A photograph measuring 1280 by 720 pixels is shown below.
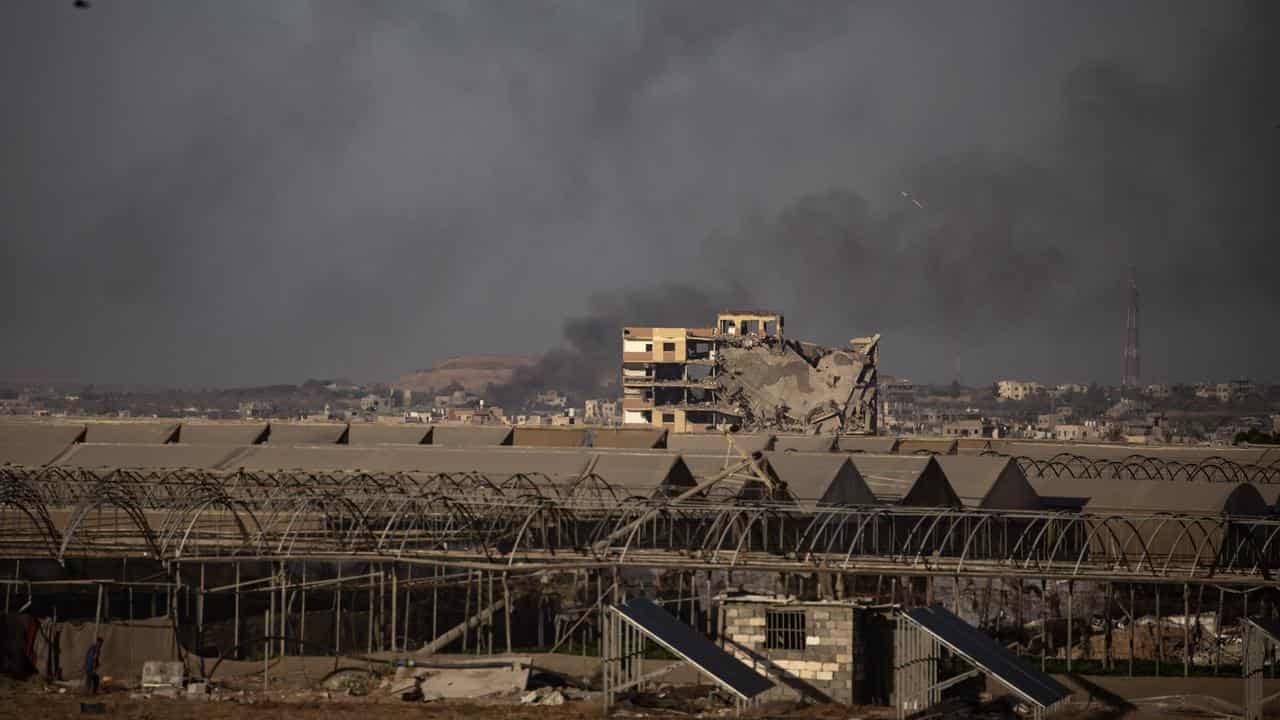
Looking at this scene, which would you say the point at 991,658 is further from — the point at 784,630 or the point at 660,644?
the point at 660,644

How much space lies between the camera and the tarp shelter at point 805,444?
61781 millimetres

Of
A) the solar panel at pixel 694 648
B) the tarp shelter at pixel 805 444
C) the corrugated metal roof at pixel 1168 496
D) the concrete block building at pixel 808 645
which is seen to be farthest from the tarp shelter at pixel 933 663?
the tarp shelter at pixel 805 444

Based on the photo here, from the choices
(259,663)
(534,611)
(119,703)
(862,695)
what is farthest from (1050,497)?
(119,703)

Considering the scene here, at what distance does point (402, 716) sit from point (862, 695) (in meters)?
7.38

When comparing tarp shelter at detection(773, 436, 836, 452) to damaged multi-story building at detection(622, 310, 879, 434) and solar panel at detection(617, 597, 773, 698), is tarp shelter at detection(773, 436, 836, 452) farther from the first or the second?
damaged multi-story building at detection(622, 310, 879, 434)

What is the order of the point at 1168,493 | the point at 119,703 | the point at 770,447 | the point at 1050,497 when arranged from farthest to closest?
the point at 770,447
the point at 1050,497
the point at 1168,493
the point at 119,703

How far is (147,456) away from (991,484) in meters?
25.8

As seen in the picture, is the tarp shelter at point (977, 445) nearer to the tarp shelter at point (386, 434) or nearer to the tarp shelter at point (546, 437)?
the tarp shelter at point (546, 437)

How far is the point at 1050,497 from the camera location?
149 ft

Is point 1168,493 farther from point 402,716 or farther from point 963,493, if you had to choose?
point 402,716

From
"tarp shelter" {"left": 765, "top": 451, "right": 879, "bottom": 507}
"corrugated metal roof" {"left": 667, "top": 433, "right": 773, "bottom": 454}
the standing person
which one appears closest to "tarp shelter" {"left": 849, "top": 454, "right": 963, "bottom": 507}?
"tarp shelter" {"left": 765, "top": 451, "right": 879, "bottom": 507}

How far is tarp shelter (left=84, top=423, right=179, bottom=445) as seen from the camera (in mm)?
60250

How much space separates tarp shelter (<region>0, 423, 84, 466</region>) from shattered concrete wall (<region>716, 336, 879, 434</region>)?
74290 mm

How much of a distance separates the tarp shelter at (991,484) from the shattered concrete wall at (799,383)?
3148 inches
